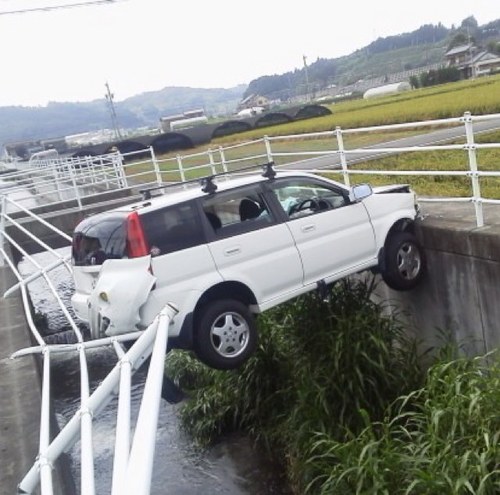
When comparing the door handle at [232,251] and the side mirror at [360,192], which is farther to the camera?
the side mirror at [360,192]

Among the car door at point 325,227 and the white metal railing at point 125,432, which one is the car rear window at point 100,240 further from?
the white metal railing at point 125,432

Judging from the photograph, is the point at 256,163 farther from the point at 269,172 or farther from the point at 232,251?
the point at 232,251

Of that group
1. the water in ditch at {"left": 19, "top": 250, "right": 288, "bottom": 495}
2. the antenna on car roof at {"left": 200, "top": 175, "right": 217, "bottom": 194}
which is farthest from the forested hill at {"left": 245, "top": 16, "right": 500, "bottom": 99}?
the antenna on car roof at {"left": 200, "top": 175, "right": 217, "bottom": 194}

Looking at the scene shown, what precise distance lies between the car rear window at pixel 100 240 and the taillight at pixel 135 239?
5cm

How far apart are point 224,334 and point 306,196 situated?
175cm

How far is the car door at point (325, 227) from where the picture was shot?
20.1 feet

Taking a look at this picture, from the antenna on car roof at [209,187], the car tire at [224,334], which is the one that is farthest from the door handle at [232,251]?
the antenna on car roof at [209,187]

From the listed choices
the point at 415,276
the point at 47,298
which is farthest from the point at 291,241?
the point at 47,298

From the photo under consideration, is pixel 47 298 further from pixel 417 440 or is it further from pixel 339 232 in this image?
→ pixel 417 440

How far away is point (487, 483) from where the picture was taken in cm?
392

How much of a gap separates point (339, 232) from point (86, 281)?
7.79 ft

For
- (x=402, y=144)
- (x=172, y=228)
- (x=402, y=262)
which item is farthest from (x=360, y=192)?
(x=402, y=144)

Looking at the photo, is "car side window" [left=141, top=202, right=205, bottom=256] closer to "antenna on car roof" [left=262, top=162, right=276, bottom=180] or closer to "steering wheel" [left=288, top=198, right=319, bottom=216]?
"antenna on car roof" [left=262, top=162, right=276, bottom=180]

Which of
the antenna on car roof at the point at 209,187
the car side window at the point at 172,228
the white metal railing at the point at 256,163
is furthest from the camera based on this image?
the white metal railing at the point at 256,163
